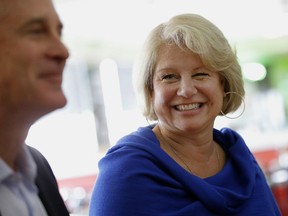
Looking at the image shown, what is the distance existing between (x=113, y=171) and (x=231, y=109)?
1.72ft

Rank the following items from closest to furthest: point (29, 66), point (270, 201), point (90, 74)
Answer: point (29, 66) → point (270, 201) → point (90, 74)

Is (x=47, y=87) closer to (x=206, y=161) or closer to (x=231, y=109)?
(x=206, y=161)

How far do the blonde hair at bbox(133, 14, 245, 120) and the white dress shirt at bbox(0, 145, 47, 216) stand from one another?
730mm

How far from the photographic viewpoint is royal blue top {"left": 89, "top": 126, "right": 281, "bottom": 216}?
1.28 meters

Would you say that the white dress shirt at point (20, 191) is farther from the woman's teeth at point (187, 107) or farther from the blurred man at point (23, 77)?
the woman's teeth at point (187, 107)

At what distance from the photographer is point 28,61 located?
0.65 metres

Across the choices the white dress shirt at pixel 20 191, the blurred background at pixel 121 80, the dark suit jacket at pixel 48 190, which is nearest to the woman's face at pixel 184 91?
the dark suit jacket at pixel 48 190

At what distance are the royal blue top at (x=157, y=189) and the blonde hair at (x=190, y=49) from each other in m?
0.16

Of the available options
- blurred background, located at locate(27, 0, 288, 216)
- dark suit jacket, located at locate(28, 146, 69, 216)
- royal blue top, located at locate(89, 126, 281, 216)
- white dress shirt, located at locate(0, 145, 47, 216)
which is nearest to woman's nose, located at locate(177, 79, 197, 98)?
royal blue top, located at locate(89, 126, 281, 216)

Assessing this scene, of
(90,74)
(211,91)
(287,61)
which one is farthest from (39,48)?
(287,61)

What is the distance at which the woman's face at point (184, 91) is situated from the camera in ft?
4.45

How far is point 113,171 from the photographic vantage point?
4.31ft

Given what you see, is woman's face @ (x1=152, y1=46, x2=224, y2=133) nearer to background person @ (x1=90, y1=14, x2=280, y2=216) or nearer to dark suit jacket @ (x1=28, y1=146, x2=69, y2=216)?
background person @ (x1=90, y1=14, x2=280, y2=216)

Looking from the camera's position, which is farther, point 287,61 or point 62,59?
point 287,61
